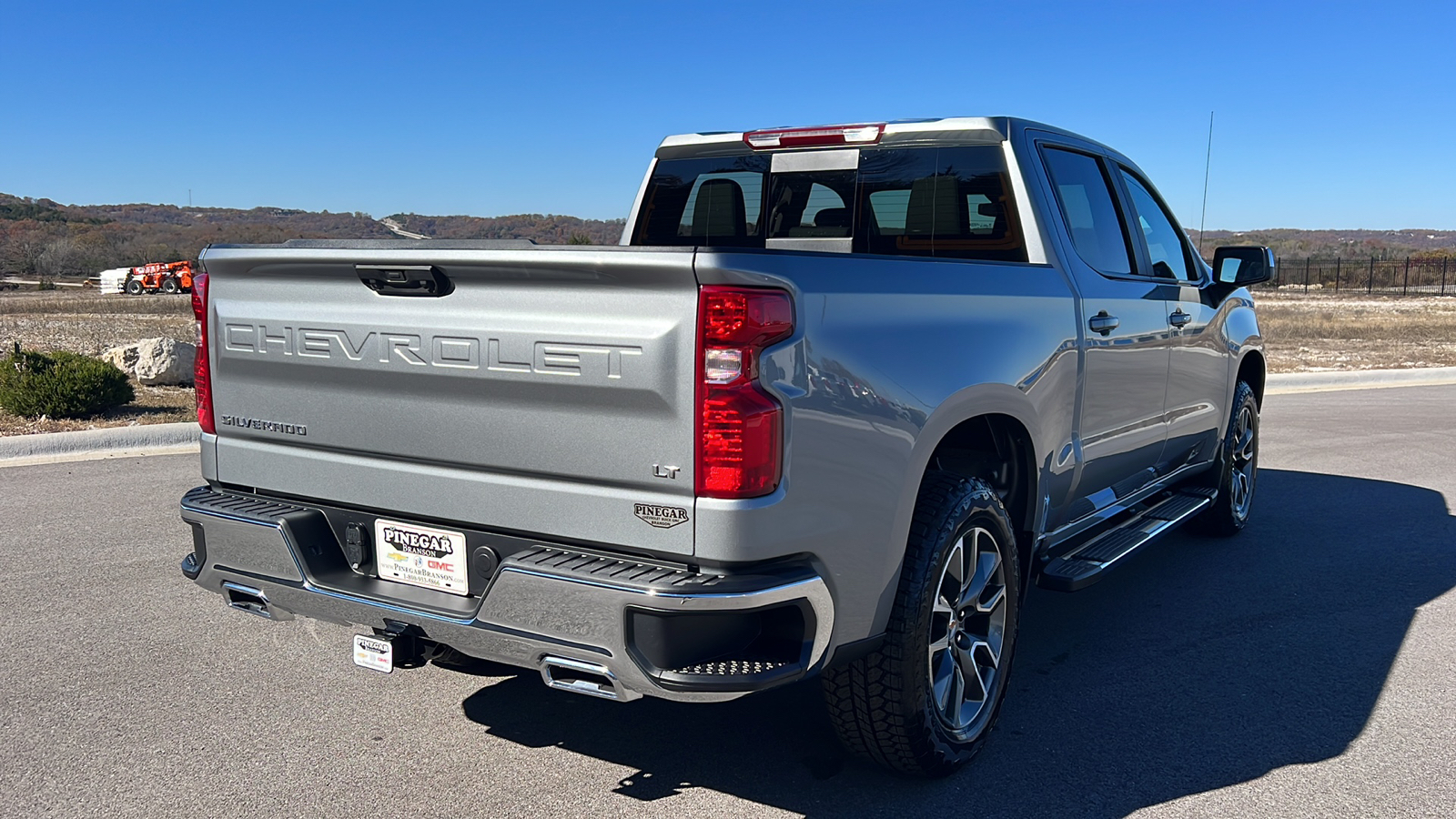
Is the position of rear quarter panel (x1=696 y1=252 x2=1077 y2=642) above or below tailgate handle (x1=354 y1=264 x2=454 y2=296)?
below

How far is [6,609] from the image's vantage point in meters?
5.02

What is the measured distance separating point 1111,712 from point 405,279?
2831 millimetres

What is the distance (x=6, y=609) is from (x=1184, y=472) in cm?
569

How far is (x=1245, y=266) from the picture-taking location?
19.4ft

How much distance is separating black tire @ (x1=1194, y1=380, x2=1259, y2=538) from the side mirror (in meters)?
0.84

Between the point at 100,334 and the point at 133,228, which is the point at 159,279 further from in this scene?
the point at 133,228

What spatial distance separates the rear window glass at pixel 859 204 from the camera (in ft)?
15.0

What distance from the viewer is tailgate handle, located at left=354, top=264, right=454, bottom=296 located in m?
3.04

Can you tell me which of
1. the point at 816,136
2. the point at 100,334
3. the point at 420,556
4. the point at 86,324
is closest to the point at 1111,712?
the point at 420,556

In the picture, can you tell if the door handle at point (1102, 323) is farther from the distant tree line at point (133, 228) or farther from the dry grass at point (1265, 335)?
the distant tree line at point (133, 228)

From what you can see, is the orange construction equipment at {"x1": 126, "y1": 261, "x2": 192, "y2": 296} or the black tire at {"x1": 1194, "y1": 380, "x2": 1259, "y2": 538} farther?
the orange construction equipment at {"x1": 126, "y1": 261, "x2": 192, "y2": 296}

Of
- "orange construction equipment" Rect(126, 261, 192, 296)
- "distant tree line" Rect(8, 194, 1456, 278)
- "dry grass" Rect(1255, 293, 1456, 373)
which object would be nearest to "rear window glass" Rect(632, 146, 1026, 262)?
"dry grass" Rect(1255, 293, 1456, 373)

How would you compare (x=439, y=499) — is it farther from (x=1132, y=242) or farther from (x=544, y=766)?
(x=1132, y=242)

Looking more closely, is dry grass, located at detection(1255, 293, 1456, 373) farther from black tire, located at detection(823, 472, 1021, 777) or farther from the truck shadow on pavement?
black tire, located at detection(823, 472, 1021, 777)
